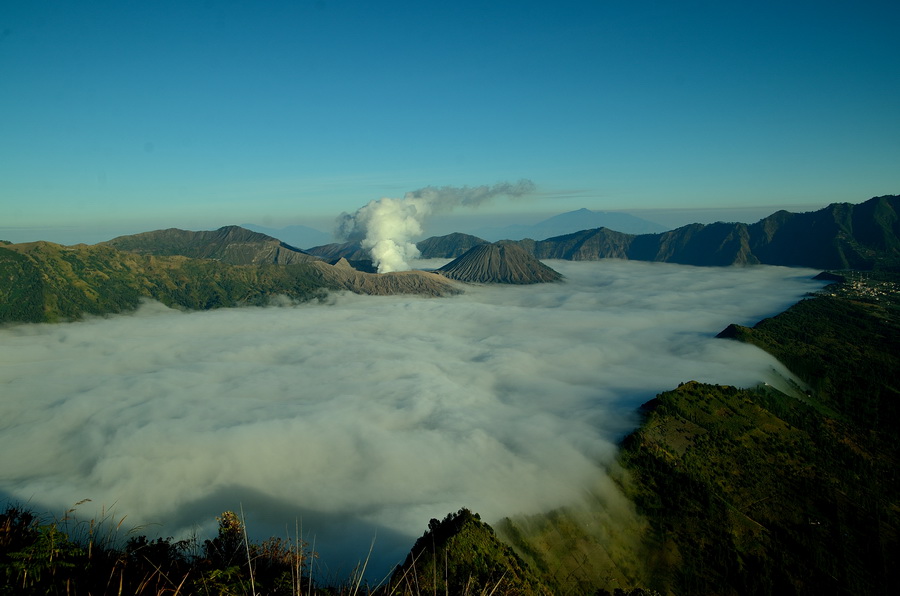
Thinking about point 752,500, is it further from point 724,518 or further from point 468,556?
point 468,556

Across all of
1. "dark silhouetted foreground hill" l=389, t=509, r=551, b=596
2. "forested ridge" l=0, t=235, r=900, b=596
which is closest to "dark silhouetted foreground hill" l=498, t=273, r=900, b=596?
"forested ridge" l=0, t=235, r=900, b=596

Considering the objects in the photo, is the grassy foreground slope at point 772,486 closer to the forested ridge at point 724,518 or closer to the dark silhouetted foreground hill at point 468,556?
the forested ridge at point 724,518

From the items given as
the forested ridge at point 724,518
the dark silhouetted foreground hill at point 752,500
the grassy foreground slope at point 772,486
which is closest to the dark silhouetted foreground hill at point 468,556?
the forested ridge at point 724,518

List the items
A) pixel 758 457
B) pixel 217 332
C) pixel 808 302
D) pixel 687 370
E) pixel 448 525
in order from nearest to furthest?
1. pixel 448 525
2. pixel 758 457
3. pixel 687 370
4. pixel 808 302
5. pixel 217 332

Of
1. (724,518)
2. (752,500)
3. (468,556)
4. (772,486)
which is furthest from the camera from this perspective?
(772,486)

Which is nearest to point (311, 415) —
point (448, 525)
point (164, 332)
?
point (448, 525)

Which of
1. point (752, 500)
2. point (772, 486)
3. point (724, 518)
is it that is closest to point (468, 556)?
point (724, 518)

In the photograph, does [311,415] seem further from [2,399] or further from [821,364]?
[821,364]

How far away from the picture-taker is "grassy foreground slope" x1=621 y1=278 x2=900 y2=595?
63.2m

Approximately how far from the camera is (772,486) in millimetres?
76312

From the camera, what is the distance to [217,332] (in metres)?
193

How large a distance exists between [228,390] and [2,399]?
49949 mm

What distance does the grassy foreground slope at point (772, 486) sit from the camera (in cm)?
6319

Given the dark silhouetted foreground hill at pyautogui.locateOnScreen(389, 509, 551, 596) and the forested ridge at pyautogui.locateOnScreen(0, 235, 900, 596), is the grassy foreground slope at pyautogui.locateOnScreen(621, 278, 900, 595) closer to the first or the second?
the forested ridge at pyautogui.locateOnScreen(0, 235, 900, 596)
